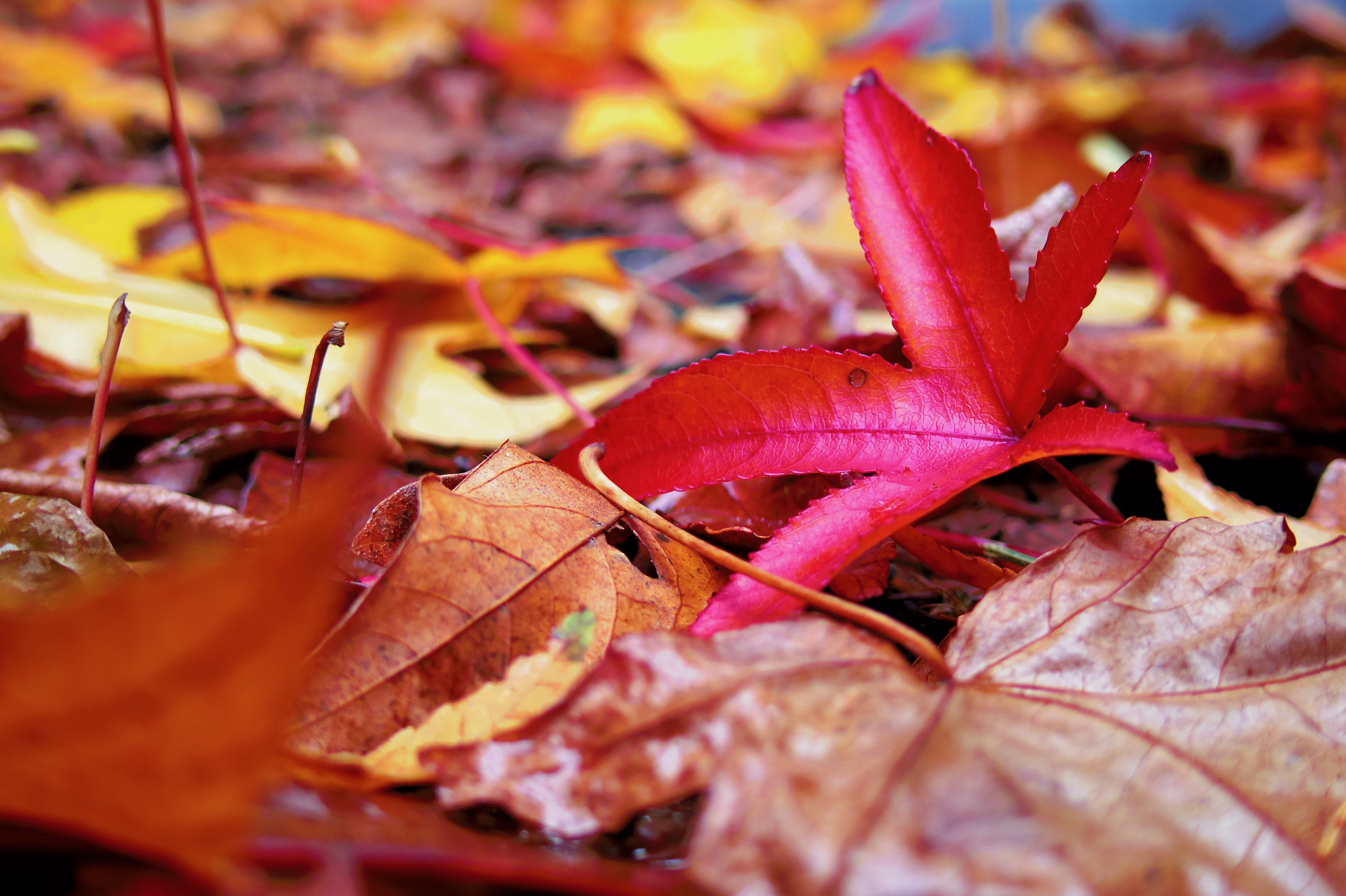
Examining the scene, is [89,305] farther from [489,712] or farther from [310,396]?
[489,712]

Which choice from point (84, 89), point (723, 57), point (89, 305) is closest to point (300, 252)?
point (89, 305)

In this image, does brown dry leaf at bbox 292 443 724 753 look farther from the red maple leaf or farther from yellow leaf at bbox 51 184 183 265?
yellow leaf at bbox 51 184 183 265

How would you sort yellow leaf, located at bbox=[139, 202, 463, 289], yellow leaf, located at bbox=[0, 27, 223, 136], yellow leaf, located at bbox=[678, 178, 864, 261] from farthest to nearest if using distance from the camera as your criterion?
yellow leaf, located at bbox=[0, 27, 223, 136]
yellow leaf, located at bbox=[678, 178, 864, 261]
yellow leaf, located at bbox=[139, 202, 463, 289]

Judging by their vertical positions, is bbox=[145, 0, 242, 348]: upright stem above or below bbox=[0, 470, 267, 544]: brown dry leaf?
above

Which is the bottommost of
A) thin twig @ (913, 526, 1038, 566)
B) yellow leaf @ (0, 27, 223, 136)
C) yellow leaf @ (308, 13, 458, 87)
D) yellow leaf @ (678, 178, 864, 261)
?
thin twig @ (913, 526, 1038, 566)

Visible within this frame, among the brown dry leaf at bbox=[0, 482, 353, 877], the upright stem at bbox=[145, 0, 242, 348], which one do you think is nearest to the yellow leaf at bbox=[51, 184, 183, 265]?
the upright stem at bbox=[145, 0, 242, 348]

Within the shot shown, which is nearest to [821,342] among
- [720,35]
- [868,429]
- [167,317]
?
[868,429]

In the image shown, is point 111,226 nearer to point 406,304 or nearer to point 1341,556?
point 406,304
